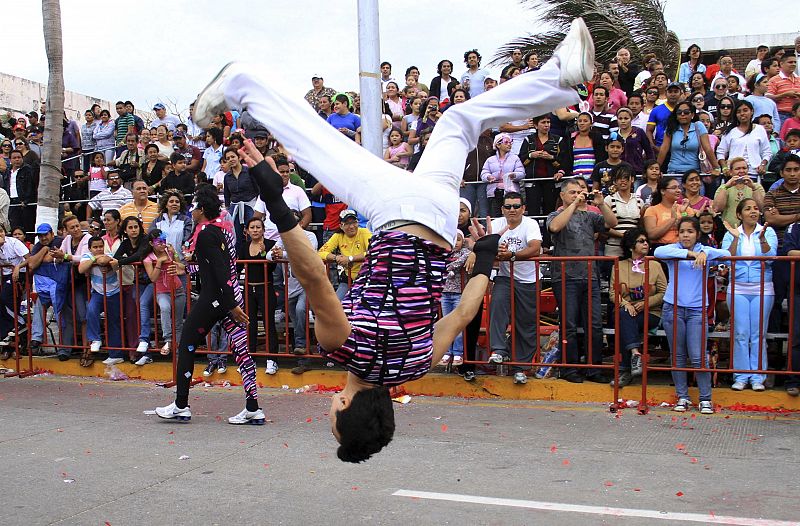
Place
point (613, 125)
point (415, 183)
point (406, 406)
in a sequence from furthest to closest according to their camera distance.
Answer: point (613, 125)
point (406, 406)
point (415, 183)

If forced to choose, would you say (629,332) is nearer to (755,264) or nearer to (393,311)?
(755,264)

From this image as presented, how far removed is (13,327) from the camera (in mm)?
11906

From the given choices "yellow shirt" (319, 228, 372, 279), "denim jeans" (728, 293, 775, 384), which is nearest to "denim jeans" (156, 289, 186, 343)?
"yellow shirt" (319, 228, 372, 279)

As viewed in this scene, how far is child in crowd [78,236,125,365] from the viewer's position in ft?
35.2

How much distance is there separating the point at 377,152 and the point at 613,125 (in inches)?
175

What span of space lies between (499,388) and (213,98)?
5.33m

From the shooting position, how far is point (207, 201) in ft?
26.5

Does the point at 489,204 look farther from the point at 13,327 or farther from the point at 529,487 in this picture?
the point at 13,327

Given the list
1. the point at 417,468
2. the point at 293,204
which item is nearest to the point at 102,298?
the point at 293,204

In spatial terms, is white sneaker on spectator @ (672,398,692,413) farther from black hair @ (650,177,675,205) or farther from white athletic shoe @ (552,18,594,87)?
white athletic shoe @ (552,18,594,87)

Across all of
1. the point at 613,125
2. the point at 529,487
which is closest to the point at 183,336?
the point at 529,487

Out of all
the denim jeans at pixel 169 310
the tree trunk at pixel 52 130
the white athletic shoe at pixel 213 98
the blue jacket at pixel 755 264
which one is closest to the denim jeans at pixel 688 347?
the blue jacket at pixel 755 264

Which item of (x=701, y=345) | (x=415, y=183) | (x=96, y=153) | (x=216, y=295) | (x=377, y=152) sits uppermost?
(x=96, y=153)

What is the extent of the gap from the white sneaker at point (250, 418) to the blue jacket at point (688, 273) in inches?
161
